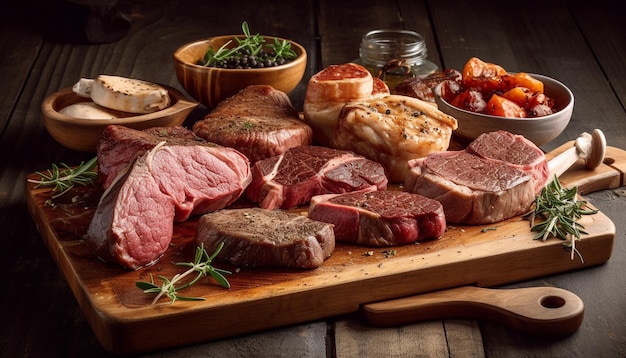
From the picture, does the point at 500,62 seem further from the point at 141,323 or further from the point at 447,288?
the point at 141,323

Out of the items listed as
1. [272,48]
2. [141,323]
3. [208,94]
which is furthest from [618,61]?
[141,323]

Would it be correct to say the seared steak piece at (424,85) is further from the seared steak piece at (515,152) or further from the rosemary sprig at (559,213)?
the rosemary sprig at (559,213)

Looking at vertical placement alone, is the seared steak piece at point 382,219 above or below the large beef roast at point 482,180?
above

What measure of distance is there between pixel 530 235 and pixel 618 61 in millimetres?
2900

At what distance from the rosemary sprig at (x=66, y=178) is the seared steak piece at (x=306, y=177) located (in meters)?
0.74

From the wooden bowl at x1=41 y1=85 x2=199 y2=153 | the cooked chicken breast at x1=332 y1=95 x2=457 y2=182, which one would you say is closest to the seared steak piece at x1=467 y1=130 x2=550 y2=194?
the cooked chicken breast at x1=332 y1=95 x2=457 y2=182

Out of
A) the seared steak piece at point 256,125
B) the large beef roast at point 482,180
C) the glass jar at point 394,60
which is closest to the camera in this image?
the large beef roast at point 482,180

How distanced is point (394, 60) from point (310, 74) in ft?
2.60

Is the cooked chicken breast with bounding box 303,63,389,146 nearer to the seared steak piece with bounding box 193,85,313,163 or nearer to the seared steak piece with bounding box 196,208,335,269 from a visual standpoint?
the seared steak piece with bounding box 193,85,313,163

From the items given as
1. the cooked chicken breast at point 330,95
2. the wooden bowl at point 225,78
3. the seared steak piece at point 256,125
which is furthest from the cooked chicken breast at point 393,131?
the wooden bowl at point 225,78

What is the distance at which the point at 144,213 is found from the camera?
349 cm

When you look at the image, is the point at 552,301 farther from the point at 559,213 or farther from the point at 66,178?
the point at 66,178

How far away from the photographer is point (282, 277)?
337 centimetres

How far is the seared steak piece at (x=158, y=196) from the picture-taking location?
340 cm
